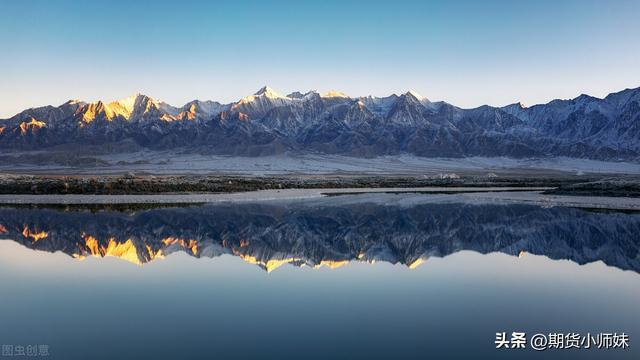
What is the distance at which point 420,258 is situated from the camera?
21.9 meters

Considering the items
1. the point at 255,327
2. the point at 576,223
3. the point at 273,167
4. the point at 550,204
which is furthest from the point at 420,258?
the point at 273,167

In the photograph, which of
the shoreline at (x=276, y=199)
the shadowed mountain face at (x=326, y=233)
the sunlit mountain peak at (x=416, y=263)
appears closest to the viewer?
the sunlit mountain peak at (x=416, y=263)

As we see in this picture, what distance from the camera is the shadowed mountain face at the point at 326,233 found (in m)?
22.6

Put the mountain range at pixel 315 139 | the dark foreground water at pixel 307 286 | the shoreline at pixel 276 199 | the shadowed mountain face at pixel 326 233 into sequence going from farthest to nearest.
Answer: the mountain range at pixel 315 139, the shoreline at pixel 276 199, the shadowed mountain face at pixel 326 233, the dark foreground water at pixel 307 286

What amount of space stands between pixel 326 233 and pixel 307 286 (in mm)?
11483

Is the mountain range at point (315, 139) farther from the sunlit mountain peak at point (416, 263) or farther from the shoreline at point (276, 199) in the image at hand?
the sunlit mountain peak at point (416, 263)

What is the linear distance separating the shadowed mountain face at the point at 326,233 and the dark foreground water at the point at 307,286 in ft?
0.46

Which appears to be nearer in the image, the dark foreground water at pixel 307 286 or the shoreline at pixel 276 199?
the dark foreground water at pixel 307 286

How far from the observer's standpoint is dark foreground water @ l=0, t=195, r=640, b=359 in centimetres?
1153

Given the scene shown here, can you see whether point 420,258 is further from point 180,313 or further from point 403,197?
point 403,197

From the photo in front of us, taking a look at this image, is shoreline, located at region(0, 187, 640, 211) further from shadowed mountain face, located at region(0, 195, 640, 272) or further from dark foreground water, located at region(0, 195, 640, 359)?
dark foreground water, located at region(0, 195, 640, 359)

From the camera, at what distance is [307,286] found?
16.7 m

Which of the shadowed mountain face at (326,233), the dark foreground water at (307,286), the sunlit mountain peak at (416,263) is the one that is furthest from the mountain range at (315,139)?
the sunlit mountain peak at (416,263)

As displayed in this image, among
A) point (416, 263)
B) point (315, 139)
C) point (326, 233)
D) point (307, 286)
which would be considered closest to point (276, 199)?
point (326, 233)
